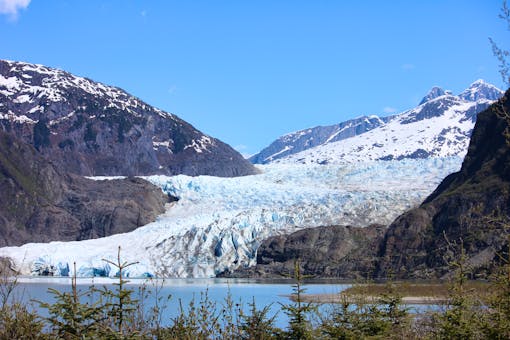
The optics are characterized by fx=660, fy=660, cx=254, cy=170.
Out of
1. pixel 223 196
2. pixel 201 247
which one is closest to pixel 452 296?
pixel 201 247

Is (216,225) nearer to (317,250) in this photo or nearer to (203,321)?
(317,250)

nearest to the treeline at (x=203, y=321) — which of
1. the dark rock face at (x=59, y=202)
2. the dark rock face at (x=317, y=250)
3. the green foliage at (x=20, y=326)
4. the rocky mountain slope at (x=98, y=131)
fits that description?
the green foliage at (x=20, y=326)

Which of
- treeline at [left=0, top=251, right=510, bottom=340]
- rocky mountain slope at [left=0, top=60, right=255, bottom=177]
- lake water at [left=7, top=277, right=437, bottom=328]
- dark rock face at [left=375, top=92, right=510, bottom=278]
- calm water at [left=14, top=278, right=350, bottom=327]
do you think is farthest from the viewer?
rocky mountain slope at [left=0, top=60, right=255, bottom=177]

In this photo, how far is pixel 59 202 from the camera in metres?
103

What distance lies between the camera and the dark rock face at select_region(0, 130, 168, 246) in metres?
91.0

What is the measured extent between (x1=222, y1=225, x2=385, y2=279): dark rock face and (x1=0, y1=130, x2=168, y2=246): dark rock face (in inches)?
1048

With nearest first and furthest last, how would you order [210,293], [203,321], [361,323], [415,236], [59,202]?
1. [203,321]
2. [361,323]
3. [210,293]
4. [415,236]
5. [59,202]

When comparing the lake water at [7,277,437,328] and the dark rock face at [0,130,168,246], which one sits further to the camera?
the dark rock face at [0,130,168,246]

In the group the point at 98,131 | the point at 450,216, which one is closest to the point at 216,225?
the point at 450,216

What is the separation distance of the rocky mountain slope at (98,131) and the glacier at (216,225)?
243 feet

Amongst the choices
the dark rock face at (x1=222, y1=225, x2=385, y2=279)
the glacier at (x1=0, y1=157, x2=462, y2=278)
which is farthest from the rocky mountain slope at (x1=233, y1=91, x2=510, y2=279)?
the glacier at (x1=0, y1=157, x2=462, y2=278)

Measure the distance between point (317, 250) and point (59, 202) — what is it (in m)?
51.8

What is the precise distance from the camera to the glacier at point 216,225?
6456 cm

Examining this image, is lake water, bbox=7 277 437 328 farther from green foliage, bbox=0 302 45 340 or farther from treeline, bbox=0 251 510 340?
green foliage, bbox=0 302 45 340
